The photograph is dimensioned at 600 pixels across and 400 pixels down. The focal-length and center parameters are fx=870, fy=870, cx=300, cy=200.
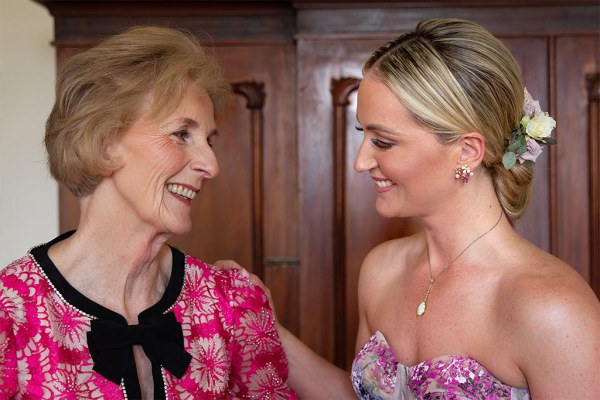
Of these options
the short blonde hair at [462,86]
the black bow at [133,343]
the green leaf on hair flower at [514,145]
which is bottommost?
the black bow at [133,343]

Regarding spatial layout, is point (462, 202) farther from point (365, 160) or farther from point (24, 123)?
point (24, 123)

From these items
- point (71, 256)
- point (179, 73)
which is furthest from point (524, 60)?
point (71, 256)

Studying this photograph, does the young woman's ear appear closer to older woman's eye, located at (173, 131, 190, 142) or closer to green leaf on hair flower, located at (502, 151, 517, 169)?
green leaf on hair flower, located at (502, 151, 517, 169)

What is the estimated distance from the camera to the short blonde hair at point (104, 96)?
187 centimetres

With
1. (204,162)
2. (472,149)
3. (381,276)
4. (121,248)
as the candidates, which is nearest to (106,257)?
(121,248)

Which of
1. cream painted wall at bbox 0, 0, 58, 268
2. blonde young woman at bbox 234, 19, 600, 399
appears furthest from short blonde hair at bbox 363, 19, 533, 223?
cream painted wall at bbox 0, 0, 58, 268

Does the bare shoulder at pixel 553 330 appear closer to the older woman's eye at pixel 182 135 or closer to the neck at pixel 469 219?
the neck at pixel 469 219

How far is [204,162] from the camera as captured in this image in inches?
76.3

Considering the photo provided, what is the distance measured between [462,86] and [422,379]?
65 centimetres

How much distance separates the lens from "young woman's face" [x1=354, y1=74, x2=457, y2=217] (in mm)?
1895

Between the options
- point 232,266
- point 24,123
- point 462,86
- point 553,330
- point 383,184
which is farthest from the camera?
point 24,123

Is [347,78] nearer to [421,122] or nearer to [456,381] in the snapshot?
[421,122]

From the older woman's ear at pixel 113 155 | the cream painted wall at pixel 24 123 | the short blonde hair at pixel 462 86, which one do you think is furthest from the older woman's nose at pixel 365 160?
the cream painted wall at pixel 24 123

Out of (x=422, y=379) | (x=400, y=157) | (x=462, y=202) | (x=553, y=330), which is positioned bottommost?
(x=422, y=379)
